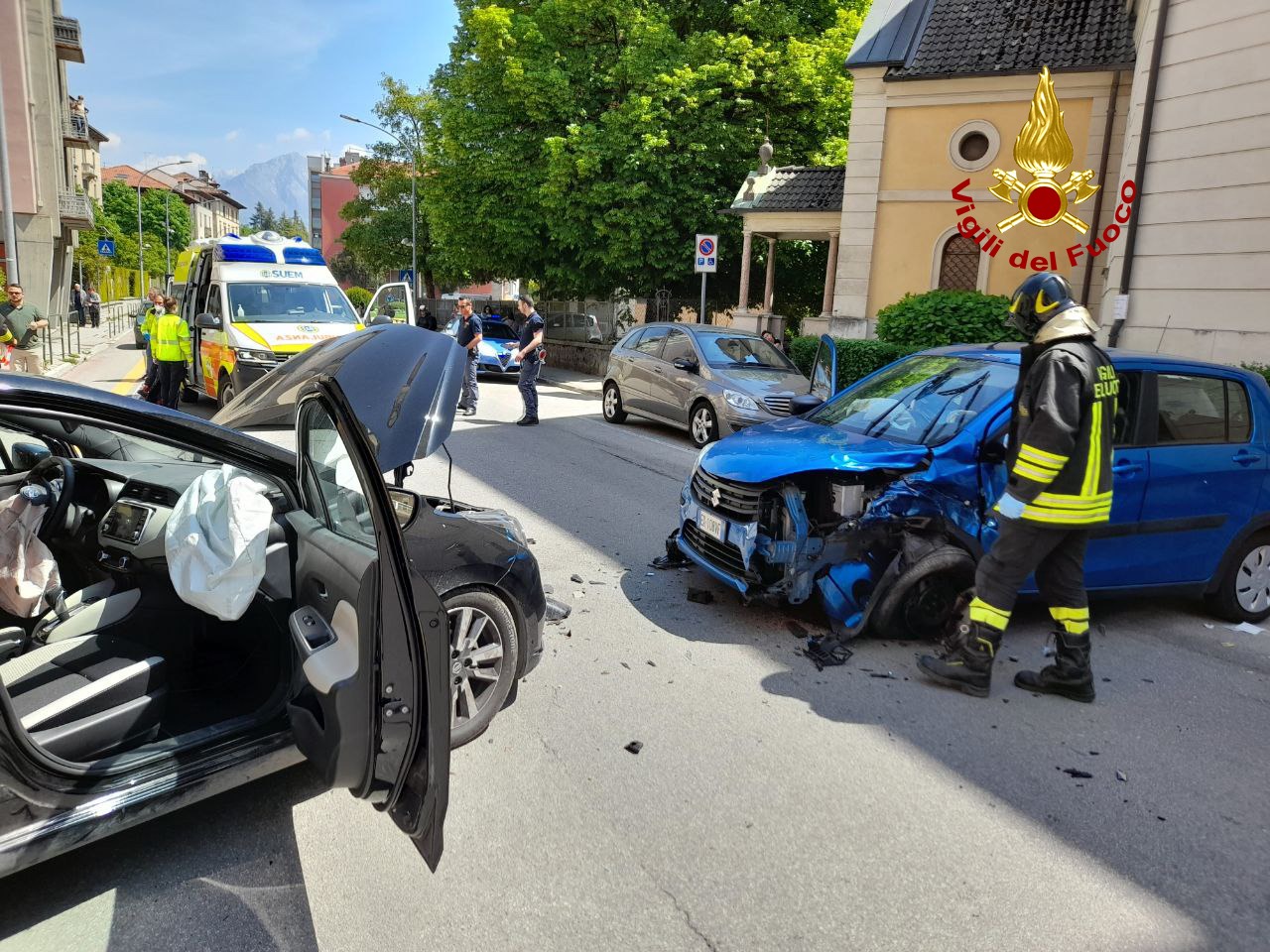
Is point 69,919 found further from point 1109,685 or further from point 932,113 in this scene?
point 932,113

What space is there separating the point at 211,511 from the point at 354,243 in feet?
152

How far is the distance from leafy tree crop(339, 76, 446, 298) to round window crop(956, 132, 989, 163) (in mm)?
30390

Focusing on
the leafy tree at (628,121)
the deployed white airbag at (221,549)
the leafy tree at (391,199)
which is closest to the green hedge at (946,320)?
the leafy tree at (628,121)

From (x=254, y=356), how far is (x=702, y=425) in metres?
5.59

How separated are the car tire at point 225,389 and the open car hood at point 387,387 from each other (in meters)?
8.07

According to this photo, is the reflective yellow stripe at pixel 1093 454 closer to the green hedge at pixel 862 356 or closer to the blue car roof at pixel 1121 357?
the blue car roof at pixel 1121 357

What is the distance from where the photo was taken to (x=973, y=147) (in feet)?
59.0

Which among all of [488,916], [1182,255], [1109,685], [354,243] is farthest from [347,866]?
[354,243]

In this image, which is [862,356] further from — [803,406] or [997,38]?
[803,406]

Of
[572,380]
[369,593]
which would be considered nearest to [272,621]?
[369,593]

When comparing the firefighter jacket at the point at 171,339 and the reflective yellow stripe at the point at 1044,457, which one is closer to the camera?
the reflective yellow stripe at the point at 1044,457

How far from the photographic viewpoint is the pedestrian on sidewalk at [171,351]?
446 inches

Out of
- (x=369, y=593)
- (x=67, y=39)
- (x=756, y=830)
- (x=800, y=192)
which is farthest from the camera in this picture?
(x=67, y=39)

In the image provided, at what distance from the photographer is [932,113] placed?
1806 cm
